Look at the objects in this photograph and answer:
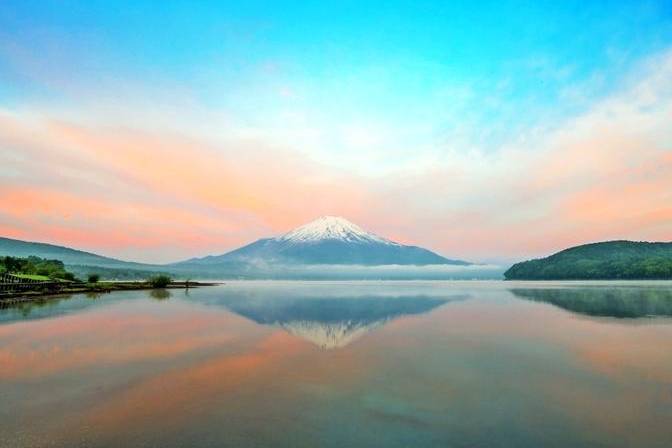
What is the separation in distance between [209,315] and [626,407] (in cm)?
3250

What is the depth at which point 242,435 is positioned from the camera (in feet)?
32.1

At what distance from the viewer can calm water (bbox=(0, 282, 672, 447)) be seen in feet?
32.6

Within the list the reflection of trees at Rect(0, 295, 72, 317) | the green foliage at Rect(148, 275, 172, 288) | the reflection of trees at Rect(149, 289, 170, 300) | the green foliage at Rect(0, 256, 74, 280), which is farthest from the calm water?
the green foliage at Rect(0, 256, 74, 280)

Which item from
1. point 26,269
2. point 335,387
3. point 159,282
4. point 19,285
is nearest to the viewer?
point 335,387

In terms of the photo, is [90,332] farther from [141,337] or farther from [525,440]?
[525,440]

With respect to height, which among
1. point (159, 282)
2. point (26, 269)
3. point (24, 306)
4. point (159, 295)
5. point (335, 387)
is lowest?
point (335, 387)

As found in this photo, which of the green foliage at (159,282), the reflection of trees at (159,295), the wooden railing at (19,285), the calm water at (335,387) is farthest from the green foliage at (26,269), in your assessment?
the calm water at (335,387)

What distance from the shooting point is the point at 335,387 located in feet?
46.5

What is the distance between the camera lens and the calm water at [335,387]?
993cm

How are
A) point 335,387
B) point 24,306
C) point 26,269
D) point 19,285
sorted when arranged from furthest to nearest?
point 26,269
point 19,285
point 24,306
point 335,387

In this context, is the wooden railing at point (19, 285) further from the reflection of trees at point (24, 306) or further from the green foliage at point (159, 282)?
the green foliage at point (159, 282)

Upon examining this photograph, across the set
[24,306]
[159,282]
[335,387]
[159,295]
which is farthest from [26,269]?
[335,387]

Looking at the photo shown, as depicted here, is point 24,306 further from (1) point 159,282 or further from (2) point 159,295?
(1) point 159,282

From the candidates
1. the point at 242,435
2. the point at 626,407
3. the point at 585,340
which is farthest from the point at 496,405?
the point at 585,340
